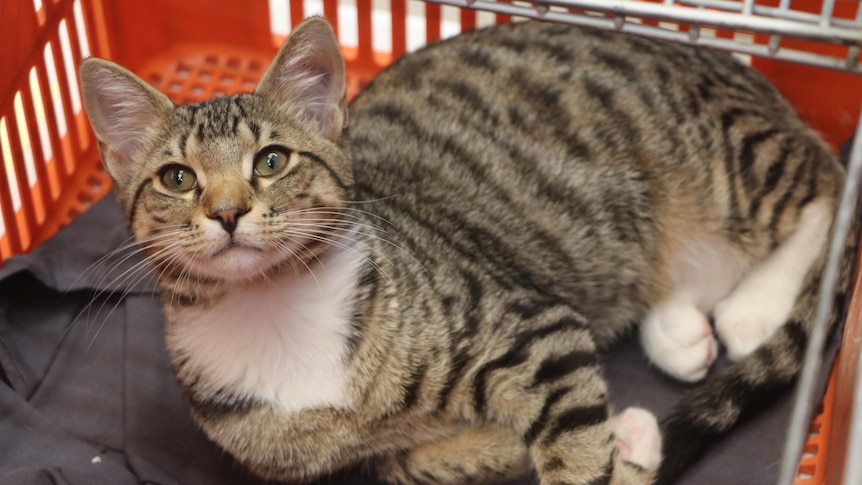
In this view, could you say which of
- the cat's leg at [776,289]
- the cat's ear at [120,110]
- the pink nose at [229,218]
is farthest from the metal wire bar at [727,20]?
the cat's leg at [776,289]

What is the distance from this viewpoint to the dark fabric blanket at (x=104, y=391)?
4.92 feet

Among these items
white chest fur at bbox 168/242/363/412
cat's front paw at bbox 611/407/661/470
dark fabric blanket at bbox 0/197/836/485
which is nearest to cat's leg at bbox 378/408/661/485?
cat's front paw at bbox 611/407/661/470

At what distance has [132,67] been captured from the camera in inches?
87.9

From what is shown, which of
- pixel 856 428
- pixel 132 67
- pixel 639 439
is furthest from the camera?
pixel 132 67

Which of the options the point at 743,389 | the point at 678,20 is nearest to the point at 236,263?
the point at 678,20

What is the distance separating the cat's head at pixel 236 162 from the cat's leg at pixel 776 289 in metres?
0.82

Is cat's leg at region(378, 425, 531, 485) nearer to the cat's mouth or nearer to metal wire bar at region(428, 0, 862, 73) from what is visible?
the cat's mouth

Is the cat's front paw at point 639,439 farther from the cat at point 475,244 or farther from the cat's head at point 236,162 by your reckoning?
the cat's head at point 236,162

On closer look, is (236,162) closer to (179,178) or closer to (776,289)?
(179,178)

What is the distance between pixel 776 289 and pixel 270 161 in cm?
99

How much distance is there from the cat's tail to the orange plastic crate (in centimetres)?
9

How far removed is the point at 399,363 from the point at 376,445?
16 centimetres

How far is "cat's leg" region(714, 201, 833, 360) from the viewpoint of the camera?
1.63 m

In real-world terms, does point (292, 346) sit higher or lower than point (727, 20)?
lower
